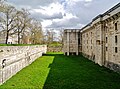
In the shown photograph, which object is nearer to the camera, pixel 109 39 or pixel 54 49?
pixel 109 39

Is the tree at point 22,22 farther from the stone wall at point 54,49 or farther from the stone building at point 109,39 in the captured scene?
the stone building at point 109,39

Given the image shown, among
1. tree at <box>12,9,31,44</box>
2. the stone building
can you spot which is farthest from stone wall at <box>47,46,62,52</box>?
the stone building

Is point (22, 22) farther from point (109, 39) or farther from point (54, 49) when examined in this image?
point (109, 39)

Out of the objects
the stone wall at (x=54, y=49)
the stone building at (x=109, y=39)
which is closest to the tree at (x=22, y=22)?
the stone wall at (x=54, y=49)

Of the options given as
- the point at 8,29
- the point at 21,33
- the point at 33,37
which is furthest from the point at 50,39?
the point at 8,29

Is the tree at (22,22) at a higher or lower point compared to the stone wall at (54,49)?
higher

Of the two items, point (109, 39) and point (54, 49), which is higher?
point (109, 39)

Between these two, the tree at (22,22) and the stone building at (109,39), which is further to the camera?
the tree at (22,22)

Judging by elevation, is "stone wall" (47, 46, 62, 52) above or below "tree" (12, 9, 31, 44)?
below

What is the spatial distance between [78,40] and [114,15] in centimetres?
2019

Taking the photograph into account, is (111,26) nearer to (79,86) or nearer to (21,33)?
(79,86)

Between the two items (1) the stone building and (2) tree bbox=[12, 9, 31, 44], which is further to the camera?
(2) tree bbox=[12, 9, 31, 44]

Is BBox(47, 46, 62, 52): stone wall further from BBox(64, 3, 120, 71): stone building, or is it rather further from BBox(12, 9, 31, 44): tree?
BBox(64, 3, 120, 71): stone building

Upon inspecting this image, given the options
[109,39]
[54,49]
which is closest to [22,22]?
[54,49]
